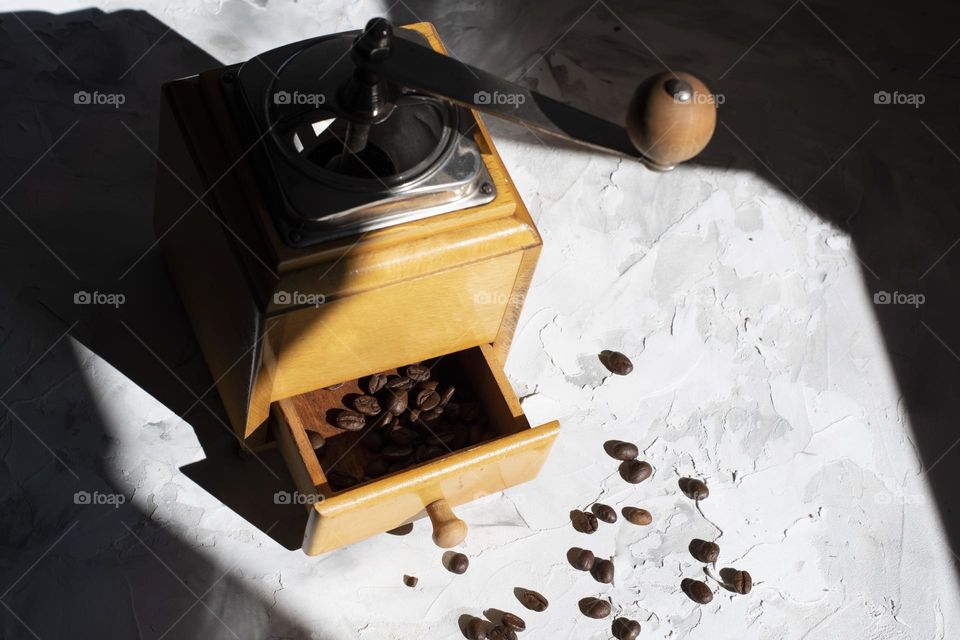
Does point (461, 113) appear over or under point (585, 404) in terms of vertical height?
over

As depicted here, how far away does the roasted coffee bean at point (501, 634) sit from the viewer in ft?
4.48

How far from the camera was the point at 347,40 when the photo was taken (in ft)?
4.04

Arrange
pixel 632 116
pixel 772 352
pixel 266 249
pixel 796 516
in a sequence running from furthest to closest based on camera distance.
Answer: pixel 772 352
pixel 796 516
pixel 266 249
pixel 632 116

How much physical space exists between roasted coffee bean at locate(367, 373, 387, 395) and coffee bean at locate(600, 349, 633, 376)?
0.34 m

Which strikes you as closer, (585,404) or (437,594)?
(437,594)

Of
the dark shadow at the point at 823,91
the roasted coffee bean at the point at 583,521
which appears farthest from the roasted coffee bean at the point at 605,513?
the dark shadow at the point at 823,91

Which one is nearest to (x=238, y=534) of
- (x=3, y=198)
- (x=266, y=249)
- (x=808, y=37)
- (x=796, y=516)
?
(x=266, y=249)

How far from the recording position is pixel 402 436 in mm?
1371

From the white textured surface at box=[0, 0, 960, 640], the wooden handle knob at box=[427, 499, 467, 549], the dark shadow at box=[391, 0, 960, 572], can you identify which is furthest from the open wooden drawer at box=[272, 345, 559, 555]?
the dark shadow at box=[391, 0, 960, 572]

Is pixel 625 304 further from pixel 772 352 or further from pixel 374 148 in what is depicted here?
pixel 374 148

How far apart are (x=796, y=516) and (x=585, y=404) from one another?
323 mm

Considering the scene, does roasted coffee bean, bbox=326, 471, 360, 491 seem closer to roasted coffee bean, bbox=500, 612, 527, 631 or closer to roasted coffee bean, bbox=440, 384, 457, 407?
roasted coffee bean, bbox=440, 384, 457, 407

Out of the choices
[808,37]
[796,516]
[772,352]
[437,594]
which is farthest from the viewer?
[808,37]

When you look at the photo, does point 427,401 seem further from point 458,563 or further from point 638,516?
point 638,516
